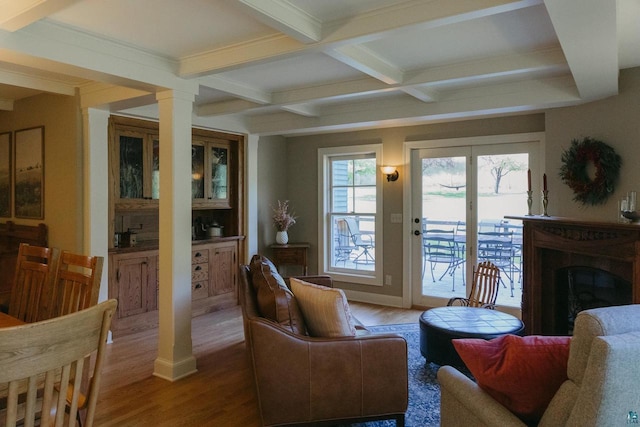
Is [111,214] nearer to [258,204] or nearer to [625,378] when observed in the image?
[258,204]

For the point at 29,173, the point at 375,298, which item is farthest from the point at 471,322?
the point at 29,173

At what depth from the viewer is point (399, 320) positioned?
5141 millimetres

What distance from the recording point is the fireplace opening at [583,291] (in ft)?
11.9

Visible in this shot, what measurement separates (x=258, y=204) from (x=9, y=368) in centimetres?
498

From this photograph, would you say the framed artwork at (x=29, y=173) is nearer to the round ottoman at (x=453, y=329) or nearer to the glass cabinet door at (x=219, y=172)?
the glass cabinet door at (x=219, y=172)

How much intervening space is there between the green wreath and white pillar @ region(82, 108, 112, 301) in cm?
428

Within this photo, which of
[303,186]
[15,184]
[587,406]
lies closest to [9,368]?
[587,406]

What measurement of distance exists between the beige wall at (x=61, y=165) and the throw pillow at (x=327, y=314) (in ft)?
8.57

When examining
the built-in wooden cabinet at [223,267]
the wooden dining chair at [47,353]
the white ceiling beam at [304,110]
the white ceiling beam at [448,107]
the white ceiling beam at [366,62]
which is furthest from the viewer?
the built-in wooden cabinet at [223,267]

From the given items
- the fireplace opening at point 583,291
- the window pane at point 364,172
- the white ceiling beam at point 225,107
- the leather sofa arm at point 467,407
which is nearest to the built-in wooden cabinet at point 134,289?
the white ceiling beam at point 225,107

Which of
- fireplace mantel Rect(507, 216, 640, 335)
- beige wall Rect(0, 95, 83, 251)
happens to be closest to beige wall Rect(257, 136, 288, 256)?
beige wall Rect(0, 95, 83, 251)

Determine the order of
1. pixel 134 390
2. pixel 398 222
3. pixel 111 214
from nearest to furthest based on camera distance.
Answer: pixel 134 390, pixel 111 214, pixel 398 222

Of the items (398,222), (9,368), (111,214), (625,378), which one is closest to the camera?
(9,368)

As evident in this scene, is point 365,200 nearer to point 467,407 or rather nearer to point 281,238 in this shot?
point 281,238
